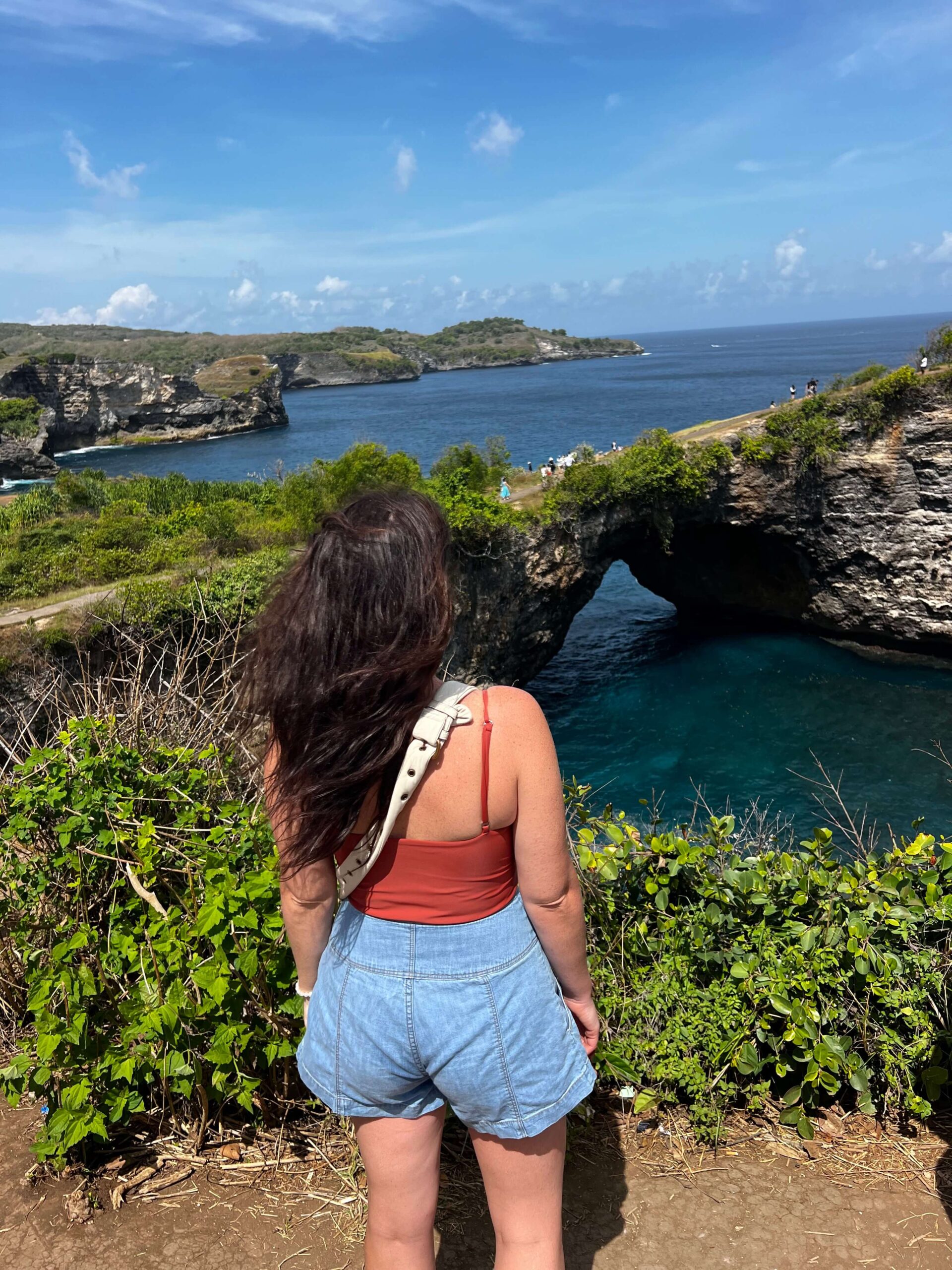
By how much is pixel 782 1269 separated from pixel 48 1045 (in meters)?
2.96

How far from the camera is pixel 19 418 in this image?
75000 millimetres

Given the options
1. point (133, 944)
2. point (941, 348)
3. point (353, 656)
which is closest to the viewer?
point (353, 656)

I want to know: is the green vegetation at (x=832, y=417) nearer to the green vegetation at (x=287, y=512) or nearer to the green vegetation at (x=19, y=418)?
the green vegetation at (x=287, y=512)

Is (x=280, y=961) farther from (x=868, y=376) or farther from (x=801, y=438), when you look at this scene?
(x=868, y=376)

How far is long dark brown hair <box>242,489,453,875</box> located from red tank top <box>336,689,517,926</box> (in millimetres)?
151

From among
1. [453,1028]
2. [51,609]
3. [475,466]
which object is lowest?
[51,609]

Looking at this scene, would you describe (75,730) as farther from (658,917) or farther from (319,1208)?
(658,917)

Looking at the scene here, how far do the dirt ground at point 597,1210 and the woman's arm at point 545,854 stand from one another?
1.71m

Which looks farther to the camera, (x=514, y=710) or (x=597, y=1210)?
(x=597, y=1210)

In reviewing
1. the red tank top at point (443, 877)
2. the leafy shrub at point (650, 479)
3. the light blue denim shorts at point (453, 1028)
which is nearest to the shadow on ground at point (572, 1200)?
the light blue denim shorts at point (453, 1028)

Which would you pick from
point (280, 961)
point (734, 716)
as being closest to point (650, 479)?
point (734, 716)

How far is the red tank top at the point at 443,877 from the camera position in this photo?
2133mm

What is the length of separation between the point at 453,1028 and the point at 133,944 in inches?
85.6

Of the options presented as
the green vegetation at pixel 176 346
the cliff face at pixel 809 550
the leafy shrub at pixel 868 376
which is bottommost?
the cliff face at pixel 809 550
